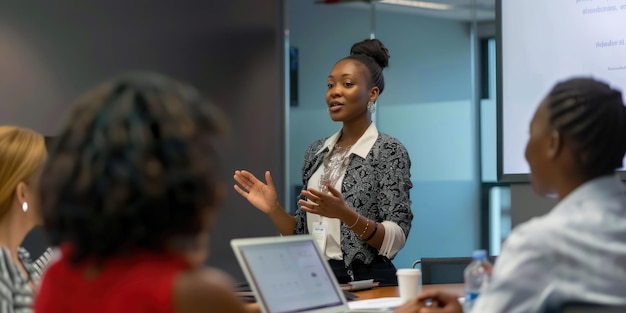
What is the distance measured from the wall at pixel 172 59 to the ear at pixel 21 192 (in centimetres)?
368

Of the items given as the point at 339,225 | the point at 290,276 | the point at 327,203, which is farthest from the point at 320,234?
the point at 290,276

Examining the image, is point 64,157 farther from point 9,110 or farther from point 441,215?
point 441,215

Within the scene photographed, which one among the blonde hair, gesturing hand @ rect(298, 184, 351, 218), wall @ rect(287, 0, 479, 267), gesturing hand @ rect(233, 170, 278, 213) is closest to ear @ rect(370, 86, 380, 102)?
gesturing hand @ rect(233, 170, 278, 213)

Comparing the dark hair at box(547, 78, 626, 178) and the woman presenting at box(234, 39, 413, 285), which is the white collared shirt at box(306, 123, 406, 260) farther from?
the dark hair at box(547, 78, 626, 178)

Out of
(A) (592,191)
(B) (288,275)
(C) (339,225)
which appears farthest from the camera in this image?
(C) (339,225)

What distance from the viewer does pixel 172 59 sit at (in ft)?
22.4

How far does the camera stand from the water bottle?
92.7 inches

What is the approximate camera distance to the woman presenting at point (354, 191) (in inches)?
139

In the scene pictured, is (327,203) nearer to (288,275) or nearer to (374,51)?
(288,275)

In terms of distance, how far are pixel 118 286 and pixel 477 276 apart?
1.45 metres

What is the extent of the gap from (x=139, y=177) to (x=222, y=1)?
6.26 m

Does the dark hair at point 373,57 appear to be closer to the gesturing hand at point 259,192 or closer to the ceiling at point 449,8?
the gesturing hand at point 259,192

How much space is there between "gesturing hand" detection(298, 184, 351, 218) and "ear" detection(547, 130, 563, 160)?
1422 mm

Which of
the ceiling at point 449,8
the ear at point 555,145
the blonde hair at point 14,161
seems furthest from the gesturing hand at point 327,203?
the ceiling at point 449,8
